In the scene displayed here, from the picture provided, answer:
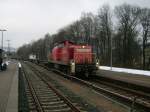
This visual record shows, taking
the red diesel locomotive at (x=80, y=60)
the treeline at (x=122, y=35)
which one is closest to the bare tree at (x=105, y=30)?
the treeline at (x=122, y=35)

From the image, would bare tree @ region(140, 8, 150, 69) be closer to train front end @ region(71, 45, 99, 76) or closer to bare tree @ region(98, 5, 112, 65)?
bare tree @ region(98, 5, 112, 65)

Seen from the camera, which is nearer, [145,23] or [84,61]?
[84,61]

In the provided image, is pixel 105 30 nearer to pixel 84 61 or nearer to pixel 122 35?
pixel 122 35

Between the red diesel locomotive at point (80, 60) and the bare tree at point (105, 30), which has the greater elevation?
the bare tree at point (105, 30)

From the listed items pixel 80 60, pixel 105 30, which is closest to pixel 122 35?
pixel 105 30

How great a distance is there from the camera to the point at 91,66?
1176 inches

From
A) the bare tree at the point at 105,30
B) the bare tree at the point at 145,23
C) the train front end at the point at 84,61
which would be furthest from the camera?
the bare tree at the point at 105,30

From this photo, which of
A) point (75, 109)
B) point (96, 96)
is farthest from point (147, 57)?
point (75, 109)

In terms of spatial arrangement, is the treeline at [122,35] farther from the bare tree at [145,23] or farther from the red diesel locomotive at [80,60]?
the red diesel locomotive at [80,60]

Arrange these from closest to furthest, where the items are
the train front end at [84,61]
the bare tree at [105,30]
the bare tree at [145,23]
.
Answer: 1. the train front end at [84,61]
2. the bare tree at [145,23]
3. the bare tree at [105,30]

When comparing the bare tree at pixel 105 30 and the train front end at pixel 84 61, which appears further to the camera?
the bare tree at pixel 105 30

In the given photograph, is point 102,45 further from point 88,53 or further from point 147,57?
point 88,53

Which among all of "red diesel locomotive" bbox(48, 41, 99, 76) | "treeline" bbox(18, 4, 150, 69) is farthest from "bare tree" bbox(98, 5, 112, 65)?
"red diesel locomotive" bbox(48, 41, 99, 76)

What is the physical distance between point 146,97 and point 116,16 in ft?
208
